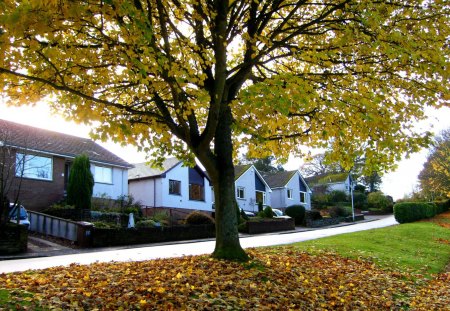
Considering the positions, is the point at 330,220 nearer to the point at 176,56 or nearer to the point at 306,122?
the point at 306,122

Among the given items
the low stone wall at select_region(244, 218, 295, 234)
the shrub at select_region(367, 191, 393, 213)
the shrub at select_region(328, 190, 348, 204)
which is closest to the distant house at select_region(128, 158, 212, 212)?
the low stone wall at select_region(244, 218, 295, 234)

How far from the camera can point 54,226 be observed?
22281mm

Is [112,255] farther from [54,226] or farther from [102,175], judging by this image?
[102,175]

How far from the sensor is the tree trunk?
9523 mm

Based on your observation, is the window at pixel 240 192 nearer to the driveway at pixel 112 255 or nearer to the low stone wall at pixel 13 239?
the driveway at pixel 112 255

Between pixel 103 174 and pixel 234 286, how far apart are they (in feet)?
87.6

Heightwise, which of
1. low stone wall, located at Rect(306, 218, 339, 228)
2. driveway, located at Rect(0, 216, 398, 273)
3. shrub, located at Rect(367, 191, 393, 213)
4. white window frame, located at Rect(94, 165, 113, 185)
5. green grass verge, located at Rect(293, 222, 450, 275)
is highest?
white window frame, located at Rect(94, 165, 113, 185)

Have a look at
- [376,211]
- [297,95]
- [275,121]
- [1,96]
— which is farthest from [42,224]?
[376,211]

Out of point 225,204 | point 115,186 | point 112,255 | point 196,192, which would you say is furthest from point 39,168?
point 225,204

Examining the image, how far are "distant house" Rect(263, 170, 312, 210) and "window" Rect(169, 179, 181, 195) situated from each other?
2275cm

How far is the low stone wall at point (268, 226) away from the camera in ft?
107

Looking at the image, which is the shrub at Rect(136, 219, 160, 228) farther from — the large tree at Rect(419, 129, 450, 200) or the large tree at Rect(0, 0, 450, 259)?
the large tree at Rect(419, 129, 450, 200)

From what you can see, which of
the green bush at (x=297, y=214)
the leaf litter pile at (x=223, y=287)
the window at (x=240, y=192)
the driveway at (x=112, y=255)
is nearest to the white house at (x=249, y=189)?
the window at (x=240, y=192)

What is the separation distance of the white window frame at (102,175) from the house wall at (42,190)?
3.04 meters
